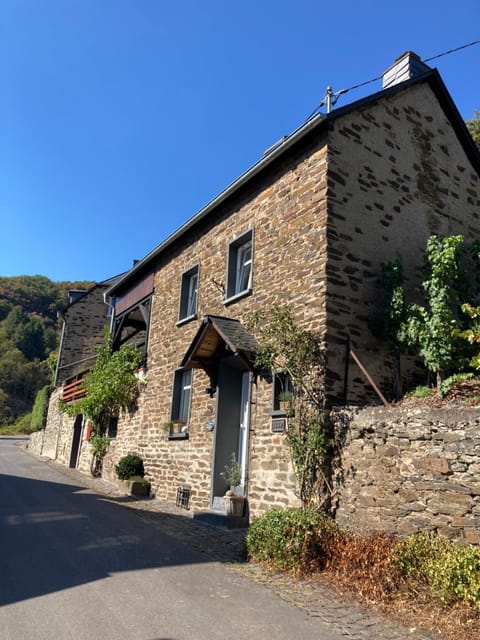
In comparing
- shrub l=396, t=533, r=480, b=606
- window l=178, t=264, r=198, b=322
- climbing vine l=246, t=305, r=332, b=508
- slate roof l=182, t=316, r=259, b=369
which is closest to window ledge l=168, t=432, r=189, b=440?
slate roof l=182, t=316, r=259, b=369

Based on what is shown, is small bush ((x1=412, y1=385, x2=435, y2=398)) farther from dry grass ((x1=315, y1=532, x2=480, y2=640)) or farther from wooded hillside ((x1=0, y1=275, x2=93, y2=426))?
wooded hillside ((x1=0, y1=275, x2=93, y2=426))

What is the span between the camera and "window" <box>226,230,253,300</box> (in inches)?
430

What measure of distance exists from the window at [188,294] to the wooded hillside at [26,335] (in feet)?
126

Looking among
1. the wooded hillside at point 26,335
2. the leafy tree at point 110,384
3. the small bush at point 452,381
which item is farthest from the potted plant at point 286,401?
the wooded hillside at point 26,335

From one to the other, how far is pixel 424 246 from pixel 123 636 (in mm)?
8803

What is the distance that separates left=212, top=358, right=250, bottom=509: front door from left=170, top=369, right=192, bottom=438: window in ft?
5.45

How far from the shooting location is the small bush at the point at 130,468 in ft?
43.0

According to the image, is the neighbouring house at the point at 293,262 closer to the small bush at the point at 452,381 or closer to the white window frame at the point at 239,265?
the white window frame at the point at 239,265

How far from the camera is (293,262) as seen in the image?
902 centimetres

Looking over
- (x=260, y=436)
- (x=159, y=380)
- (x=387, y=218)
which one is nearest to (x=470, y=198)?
(x=387, y=218)

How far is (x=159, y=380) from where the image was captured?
43.7ft

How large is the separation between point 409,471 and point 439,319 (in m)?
2.73

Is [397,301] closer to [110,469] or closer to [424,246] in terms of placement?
[424,246]

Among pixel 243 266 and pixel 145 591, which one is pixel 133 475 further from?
pixel 145 591
